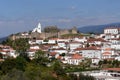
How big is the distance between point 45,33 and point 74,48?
48.0ft

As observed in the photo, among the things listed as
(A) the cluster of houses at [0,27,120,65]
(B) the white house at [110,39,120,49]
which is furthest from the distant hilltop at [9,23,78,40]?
(B) the white house at [110,39,120,49]

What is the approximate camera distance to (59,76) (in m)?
33.4

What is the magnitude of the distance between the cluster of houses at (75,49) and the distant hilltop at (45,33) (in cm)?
357

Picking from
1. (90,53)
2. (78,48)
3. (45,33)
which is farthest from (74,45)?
(45,33)

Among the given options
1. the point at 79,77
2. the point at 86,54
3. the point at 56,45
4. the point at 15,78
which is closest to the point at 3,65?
the point at 79,77

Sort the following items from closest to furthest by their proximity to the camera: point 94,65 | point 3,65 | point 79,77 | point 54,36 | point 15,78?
point 15,78 → point 3,65 → point 79,77 → point 94,65 → point 54,36

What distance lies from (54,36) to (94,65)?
31.1 m

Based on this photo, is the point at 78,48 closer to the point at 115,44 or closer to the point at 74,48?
the point at 74,48

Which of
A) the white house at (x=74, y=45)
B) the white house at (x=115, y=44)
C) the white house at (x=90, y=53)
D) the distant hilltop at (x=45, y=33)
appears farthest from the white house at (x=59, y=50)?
the distant hilltop at (x=45, y=33)

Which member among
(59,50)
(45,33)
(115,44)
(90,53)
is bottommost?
(90,53)

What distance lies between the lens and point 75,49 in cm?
6750

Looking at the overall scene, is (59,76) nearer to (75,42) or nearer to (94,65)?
(94,65)

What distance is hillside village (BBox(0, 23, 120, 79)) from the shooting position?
59.5 m

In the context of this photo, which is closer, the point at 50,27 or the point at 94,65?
the point at 94,65
